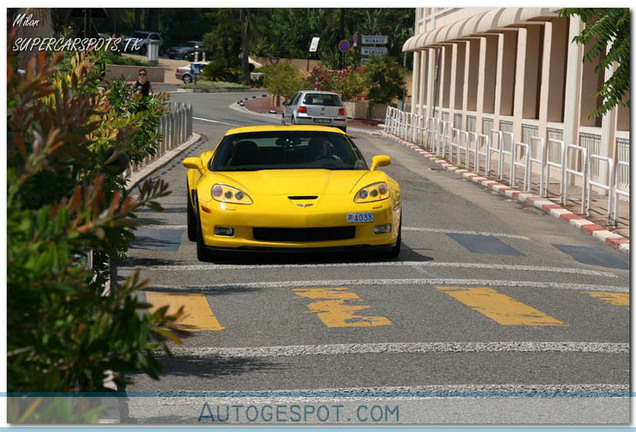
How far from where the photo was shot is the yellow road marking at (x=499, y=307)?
8844 millimetres

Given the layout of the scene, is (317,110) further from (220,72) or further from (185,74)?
(220,72)

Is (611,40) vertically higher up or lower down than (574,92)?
higher up

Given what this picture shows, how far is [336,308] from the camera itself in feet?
30.2

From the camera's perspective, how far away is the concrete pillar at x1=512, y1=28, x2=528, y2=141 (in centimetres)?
2986

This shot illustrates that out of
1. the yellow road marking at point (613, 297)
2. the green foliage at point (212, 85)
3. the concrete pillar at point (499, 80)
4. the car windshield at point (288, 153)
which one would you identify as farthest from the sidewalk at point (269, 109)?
the yellow road marking at point (613, 297)

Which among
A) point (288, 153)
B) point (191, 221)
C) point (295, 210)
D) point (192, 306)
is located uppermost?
point (288, 153)

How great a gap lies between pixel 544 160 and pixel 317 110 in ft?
62.7

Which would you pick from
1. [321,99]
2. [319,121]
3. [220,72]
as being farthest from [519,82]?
[220,72]

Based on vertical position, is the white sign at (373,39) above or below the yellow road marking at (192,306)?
above

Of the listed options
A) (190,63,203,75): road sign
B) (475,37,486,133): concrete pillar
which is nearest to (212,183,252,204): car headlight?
(475,37,486,133): concrete pillar

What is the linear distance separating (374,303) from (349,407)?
138 inches

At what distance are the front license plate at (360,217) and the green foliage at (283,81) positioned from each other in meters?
49.9

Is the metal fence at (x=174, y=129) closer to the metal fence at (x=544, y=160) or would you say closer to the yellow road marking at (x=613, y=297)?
the metal fence at (x=544, y=160)

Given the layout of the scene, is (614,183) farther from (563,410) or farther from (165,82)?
(165,82)
